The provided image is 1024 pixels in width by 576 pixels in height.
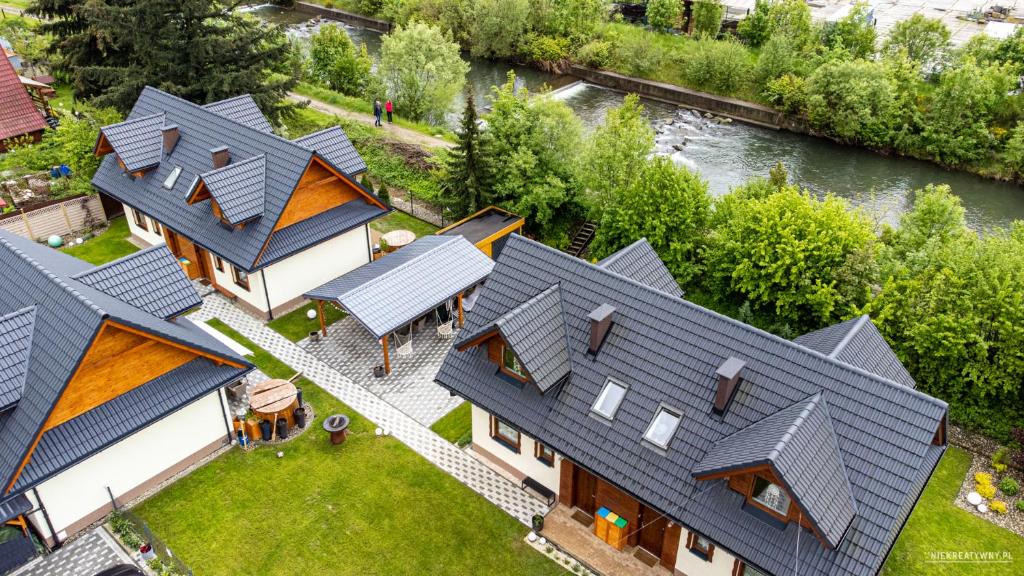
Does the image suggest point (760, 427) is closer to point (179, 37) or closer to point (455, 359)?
point (455, 359)

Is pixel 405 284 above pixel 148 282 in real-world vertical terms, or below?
below

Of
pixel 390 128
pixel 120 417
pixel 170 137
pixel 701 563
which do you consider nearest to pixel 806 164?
pixel 390 128

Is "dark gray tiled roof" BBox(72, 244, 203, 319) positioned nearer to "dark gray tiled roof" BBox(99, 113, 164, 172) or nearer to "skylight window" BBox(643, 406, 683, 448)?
"dark gray tiled roof" BBox(99, 113, 164, 172)

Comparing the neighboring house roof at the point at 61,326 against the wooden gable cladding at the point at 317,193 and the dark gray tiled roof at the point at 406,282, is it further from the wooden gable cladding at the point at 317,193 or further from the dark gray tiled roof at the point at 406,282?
the wooden gable cladding at the point at 317,193

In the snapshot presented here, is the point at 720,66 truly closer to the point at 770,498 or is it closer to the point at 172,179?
the point at 172,179

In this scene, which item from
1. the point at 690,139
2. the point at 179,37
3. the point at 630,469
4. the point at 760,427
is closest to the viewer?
the point at 760,427

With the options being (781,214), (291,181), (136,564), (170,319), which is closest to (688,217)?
(781,214)

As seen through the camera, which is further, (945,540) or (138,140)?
(138,140)
